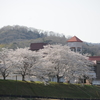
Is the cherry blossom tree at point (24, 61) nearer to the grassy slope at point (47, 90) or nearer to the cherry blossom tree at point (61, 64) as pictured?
the cherry blossom tree at point (61, 64)

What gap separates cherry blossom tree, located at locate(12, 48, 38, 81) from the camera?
4088 cm

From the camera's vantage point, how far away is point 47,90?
3969cm

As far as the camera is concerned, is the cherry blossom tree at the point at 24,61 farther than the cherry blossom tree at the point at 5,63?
Yes

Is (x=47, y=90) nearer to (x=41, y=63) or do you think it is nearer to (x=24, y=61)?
(x=41, y=63)

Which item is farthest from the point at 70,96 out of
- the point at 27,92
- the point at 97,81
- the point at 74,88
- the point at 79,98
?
the point at 97,81

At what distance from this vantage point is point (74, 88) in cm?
4475

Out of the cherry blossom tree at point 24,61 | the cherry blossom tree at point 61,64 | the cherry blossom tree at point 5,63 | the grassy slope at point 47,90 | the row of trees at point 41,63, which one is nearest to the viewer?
the grassy slope at point 47,90

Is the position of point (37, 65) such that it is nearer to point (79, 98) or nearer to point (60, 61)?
point (60, 61)

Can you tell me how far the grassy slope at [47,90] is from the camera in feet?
117

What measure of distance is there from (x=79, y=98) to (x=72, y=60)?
34.1 ft

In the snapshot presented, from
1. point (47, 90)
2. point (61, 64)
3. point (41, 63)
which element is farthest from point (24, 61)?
point (61, 64)

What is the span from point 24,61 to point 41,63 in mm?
3729

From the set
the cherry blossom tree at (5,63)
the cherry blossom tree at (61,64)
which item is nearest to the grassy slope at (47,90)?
the cherry blossom tree at (5,63)

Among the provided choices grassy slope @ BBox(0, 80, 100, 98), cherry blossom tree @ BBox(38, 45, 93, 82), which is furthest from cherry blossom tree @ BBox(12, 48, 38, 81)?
grassy slope @ BBox(0, 80, 100, 98)
